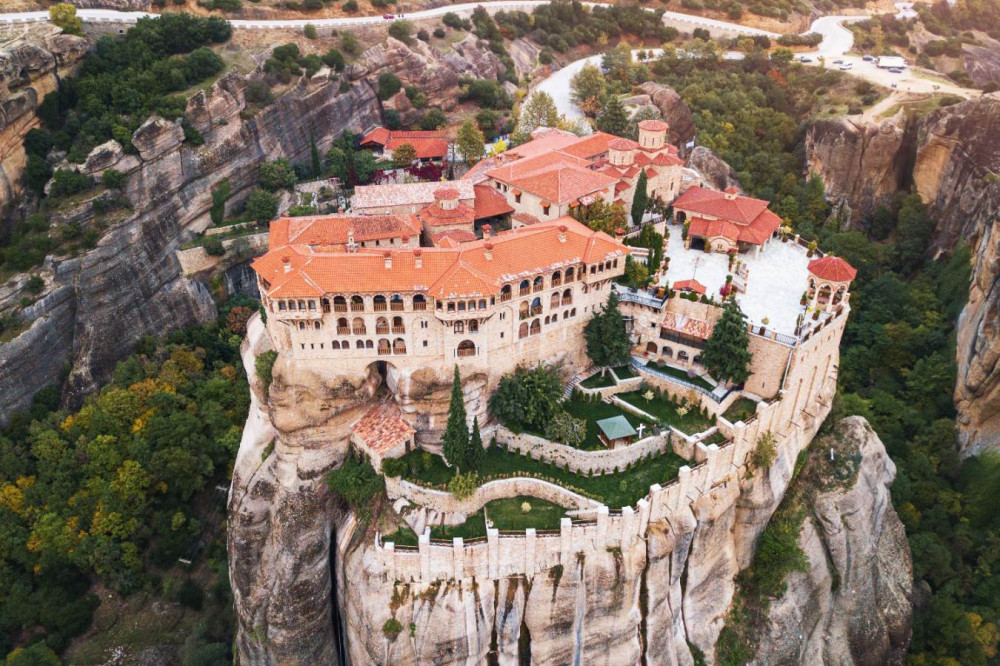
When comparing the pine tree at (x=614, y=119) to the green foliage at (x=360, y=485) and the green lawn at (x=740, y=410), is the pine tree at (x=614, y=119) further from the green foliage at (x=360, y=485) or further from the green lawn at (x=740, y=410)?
the green foliage at (x=360, y=485)

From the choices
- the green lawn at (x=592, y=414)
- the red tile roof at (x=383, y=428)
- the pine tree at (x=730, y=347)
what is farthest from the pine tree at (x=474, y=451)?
the pine tree at (x=730, y=347)

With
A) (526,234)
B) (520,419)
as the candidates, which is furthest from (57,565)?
(526,234)

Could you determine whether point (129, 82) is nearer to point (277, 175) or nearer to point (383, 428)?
point (277, 175)

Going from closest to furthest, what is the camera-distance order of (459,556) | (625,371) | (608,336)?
(459,556) → (608,336) → (625,371)

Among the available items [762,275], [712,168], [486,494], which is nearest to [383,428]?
[486,494]

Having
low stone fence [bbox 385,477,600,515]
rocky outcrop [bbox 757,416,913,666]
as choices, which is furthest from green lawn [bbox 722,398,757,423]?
low stone fence [bbox 385,477,600,515]

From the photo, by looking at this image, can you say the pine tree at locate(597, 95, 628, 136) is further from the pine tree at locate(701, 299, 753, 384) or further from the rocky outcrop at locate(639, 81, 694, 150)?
the pine tree at locate(701, 299, 753, 384)
